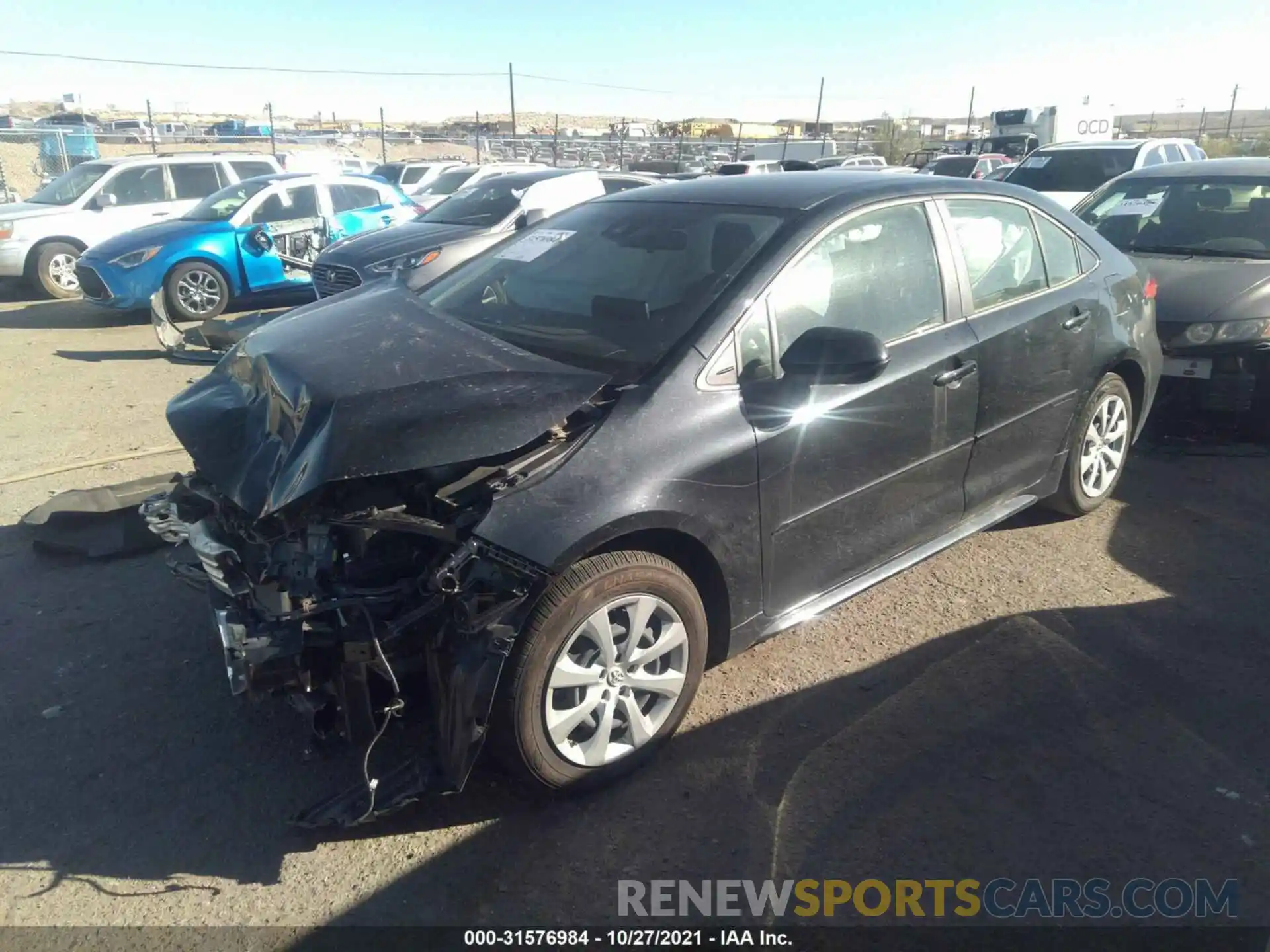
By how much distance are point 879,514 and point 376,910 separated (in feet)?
7.17

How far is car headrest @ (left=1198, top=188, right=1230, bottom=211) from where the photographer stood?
22.4 ft

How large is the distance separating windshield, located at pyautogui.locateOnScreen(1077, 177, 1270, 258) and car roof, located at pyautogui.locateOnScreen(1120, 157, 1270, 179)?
4 cm

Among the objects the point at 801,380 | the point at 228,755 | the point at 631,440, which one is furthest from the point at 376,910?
the point at 801,380

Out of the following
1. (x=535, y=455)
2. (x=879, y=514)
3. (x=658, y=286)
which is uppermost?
(x=658, y=286)

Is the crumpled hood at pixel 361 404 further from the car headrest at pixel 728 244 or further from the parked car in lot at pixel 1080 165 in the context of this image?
the parked car in lot at pixel 1080 165

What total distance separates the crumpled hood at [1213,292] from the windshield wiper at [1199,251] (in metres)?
0.14

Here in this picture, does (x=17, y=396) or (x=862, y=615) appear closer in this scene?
(x=862, y=615)

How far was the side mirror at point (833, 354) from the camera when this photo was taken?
10.0 ft

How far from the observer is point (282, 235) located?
35.8ft

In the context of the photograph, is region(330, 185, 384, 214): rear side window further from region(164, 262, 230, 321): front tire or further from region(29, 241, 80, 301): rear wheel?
region(29, 241, 80, 301): rear wheel

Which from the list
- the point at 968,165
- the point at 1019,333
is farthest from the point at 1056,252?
the point at 968,165

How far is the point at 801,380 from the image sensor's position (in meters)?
3.19

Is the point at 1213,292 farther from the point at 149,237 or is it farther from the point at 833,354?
the point at 149,237

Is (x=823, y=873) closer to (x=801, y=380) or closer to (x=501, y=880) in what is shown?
(x=501, y=880)
